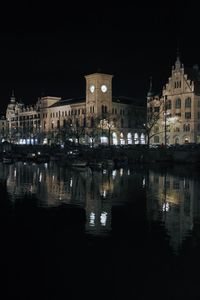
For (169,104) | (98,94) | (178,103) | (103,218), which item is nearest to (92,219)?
(103,218)

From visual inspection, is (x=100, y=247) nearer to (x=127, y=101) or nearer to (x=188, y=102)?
(x=188, y=102)

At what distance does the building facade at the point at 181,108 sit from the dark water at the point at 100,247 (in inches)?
3247

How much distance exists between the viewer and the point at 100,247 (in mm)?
20344

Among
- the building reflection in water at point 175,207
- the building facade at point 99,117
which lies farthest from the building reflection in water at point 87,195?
the building facade at point 99,117

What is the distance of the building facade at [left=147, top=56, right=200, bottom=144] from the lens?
117 meters

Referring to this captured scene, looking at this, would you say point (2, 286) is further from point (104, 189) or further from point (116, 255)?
point (104, 189)

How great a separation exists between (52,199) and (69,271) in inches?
775

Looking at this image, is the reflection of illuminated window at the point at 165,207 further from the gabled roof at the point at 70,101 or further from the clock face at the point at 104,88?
the gabled roof at the point at 70,101

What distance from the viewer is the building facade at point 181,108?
116688 mm

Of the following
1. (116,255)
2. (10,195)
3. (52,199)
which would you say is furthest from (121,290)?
(10,195)

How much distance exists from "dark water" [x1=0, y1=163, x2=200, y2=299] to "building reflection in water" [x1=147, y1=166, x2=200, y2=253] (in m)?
0.06

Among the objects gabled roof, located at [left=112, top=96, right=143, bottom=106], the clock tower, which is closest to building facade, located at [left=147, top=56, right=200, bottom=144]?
the clock tower

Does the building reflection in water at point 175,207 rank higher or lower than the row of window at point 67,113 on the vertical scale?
lower

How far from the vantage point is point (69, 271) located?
17.2 metres
